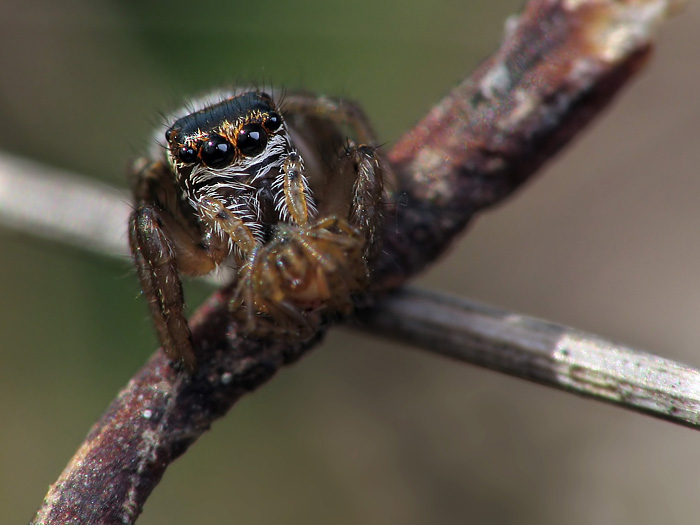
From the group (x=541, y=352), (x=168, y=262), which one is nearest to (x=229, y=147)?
(x=168, y=262)

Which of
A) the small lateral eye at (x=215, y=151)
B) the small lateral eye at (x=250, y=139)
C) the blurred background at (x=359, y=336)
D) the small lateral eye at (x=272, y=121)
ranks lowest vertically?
the small lateral eye at (x=215, y=151)

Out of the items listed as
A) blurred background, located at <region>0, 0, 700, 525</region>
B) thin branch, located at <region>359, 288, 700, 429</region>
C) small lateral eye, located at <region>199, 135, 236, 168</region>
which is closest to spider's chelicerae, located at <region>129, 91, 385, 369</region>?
small lateral eye, located at <region>199, 135, 236, 168</region>

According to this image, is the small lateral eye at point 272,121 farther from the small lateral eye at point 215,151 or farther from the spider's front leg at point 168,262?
the spider's front leg at point 168,262

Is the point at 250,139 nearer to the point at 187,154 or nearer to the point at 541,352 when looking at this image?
the point at 187,154

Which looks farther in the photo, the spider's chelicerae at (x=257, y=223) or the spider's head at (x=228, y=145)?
the spider's head at (x=228, y=145)

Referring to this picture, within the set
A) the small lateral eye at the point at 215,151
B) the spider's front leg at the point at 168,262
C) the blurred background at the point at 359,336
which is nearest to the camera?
the spider's front leg at the point at 168,262

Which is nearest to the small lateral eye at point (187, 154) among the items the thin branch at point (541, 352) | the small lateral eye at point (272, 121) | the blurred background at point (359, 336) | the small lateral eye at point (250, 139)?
the small lateral eye at point (250, 139)

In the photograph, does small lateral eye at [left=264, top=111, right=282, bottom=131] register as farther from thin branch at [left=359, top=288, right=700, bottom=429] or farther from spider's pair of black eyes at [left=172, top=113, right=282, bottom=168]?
thin branch at [left=359, top=288, right=700, bottom=429]
